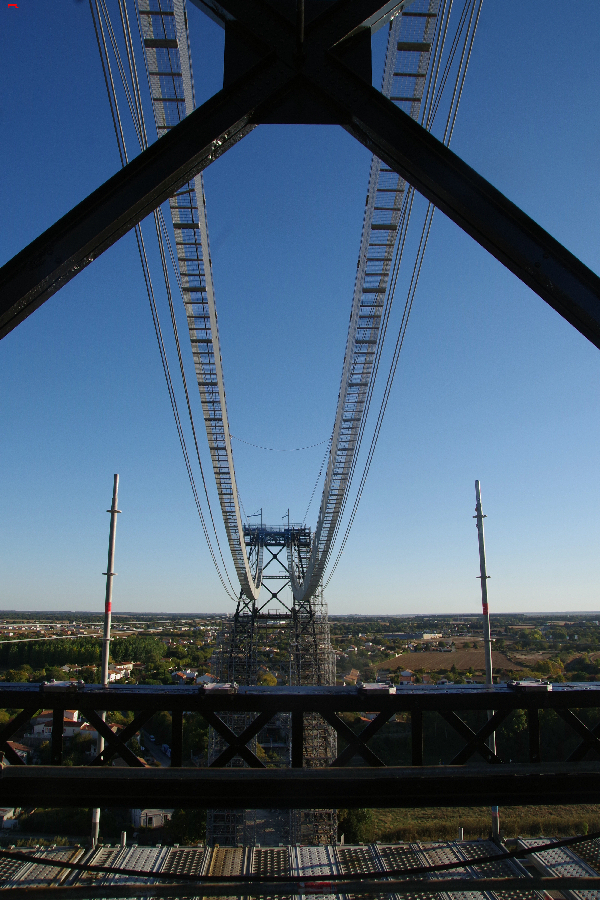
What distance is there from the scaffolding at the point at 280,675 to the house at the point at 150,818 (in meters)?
5.24

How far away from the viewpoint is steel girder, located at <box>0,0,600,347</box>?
329 cm

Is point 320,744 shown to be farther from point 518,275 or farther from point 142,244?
point 518,275

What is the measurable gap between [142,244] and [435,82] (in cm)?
477

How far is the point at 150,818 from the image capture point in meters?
27.1

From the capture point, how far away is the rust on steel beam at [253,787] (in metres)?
5.21

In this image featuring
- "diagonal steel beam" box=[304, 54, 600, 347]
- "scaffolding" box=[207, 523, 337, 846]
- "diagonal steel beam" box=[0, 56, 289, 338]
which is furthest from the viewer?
"scaffolding" box=[207, 523, 337, 846]

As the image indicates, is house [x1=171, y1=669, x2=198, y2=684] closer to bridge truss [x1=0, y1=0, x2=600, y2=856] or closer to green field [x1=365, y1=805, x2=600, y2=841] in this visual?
green field [x1=365, y1=805, x2=600, y2=841]

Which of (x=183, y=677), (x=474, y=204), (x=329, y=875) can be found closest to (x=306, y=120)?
(x=474, y=204)

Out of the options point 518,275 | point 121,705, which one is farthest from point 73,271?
point 121,705

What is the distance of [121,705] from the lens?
Answer: 20.6 feet

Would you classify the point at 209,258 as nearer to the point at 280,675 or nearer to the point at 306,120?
the point at 306,120

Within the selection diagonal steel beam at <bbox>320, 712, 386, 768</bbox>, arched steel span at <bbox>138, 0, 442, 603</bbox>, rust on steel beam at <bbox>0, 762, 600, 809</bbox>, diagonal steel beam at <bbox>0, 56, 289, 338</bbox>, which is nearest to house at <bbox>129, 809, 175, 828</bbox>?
arched steel span at <bbox>138, 0, 442, 603</bbox>

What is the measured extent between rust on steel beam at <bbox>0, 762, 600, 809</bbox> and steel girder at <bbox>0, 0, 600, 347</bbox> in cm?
422

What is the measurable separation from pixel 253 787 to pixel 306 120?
219 inches
